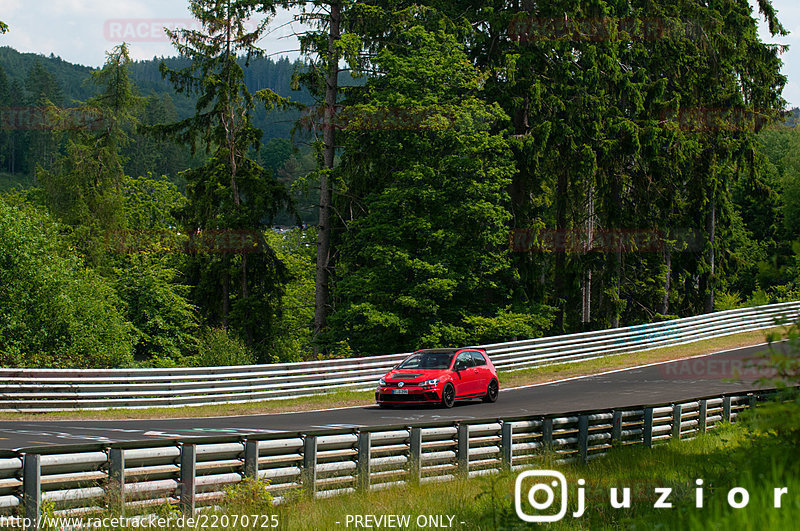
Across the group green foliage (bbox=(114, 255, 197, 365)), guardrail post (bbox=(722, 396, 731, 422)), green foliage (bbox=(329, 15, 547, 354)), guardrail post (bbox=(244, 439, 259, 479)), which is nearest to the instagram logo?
guardrail post (bbox=(244, 439, 259, 479))

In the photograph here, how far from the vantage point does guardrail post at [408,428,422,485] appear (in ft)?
40.1

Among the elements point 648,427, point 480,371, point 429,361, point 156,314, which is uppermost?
point 648,427

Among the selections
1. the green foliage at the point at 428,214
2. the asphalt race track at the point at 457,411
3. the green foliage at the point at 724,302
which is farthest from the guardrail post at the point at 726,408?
the green foliage at the point at 724,302

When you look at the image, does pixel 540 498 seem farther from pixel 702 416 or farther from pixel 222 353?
pixel 222 353

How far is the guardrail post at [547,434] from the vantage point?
575 inches

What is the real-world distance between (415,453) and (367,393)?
54.2 feet

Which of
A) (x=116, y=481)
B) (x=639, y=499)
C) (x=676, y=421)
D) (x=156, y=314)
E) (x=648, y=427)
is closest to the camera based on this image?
(x=116, y=481)

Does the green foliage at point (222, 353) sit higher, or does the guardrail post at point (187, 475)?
the guardrail post at point (187, 475)

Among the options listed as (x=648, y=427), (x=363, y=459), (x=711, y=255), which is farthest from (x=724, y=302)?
(x=363, y=459)

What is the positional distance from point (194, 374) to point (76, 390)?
3.33 m

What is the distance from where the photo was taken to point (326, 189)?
1606 inches

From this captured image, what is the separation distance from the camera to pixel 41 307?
3397 cm

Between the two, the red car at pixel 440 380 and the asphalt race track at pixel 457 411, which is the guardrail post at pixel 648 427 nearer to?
the asphalt race track at pixel 457 411

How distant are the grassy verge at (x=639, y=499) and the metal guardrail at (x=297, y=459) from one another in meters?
0.45
